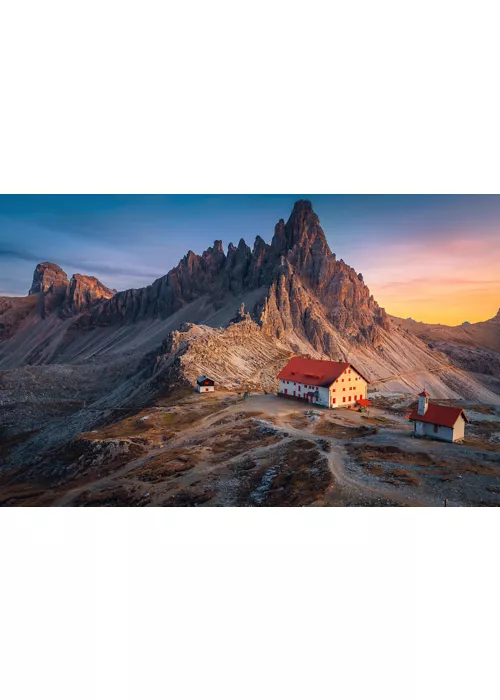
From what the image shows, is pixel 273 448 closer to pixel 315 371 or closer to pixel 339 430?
pixel 339 430

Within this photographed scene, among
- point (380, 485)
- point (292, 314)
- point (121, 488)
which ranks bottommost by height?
point (121, 488)

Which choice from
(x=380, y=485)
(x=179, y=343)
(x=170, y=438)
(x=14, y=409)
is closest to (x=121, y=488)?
(x=170, y=438)

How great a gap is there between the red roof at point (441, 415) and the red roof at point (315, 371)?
10.4 meters

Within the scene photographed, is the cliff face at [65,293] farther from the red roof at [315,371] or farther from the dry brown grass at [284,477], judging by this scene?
the dry brown grass at [284,477]

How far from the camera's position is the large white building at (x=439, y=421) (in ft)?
83.8

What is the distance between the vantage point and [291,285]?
101500 millimetres

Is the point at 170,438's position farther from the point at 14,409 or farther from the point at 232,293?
the point at 232,293

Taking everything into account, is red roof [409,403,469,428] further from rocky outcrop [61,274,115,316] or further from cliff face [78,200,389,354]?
rocky outcrop [61,274,115,316]

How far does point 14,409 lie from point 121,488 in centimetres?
5101

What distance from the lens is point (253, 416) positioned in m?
33.8

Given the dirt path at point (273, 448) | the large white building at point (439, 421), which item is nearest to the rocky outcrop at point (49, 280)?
the dirt path at point (273, 448)

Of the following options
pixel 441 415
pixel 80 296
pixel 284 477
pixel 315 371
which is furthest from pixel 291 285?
pixel 80 296

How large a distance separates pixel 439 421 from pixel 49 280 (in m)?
183

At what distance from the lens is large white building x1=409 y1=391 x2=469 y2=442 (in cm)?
2553
